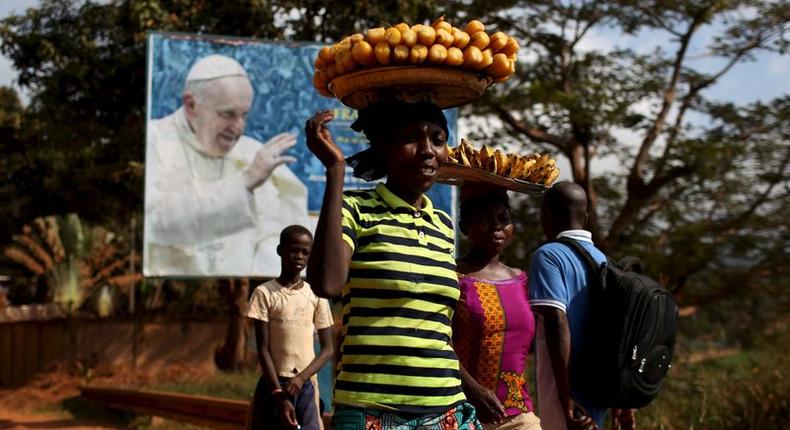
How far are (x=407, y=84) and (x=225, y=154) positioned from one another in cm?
903

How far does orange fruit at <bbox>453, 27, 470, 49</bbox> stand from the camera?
9.98 feet

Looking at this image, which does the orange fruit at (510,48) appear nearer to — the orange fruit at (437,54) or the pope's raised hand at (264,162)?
the orange fruit at (437,54)

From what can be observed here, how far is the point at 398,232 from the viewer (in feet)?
9.66

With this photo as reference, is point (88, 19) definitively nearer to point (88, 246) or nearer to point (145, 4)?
point (145, 4)

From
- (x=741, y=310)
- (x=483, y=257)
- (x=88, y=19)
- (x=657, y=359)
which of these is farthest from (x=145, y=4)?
(x=657, y=359)

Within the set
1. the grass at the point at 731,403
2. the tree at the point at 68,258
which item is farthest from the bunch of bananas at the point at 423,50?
the tree at the point at 68,258

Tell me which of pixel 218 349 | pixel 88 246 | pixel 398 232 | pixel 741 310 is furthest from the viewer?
pixel 88 246

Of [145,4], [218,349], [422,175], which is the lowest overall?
[218,349]

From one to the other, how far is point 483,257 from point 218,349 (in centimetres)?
1515

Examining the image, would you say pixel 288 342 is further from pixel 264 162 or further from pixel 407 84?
pixel 264 162

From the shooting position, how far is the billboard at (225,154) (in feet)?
37.6

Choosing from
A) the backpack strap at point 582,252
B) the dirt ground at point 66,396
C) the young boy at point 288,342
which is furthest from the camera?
the dirt ground at point 66,396

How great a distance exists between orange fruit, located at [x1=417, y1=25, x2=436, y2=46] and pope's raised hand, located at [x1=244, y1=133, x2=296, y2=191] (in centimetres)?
911

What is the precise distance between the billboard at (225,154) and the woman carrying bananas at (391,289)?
8.59 meters
